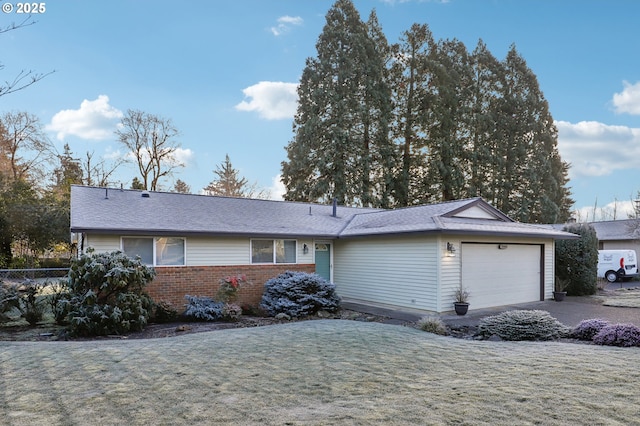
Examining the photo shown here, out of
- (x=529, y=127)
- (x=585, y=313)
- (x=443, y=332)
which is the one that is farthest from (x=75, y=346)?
(x=529, y=127)

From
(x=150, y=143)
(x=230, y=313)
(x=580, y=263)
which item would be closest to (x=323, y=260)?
(x=230, y=313)

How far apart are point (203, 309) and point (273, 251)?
351 centimetres

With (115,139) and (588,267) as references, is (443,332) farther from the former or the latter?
(115,139)

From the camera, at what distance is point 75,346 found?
6.92 m

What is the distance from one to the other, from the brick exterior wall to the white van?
784 inches

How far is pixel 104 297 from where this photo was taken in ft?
30.3

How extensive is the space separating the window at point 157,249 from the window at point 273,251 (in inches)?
92.7

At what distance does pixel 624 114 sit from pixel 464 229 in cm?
1614

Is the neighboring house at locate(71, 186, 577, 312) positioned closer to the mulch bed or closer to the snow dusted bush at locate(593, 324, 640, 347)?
the mulch bed

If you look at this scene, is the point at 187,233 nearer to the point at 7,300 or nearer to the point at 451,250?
the point at 7,300

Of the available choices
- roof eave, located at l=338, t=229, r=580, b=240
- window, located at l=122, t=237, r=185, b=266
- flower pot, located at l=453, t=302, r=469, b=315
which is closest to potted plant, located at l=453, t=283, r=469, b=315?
flower pot, located at l=453, t=302, r=469, b=315

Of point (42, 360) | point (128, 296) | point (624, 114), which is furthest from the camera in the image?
point (624, 114)

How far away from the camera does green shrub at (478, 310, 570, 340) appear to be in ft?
25.9

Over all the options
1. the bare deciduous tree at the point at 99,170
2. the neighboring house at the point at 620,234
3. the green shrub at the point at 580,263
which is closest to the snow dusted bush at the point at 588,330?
the green shrub at the point at 580,263
